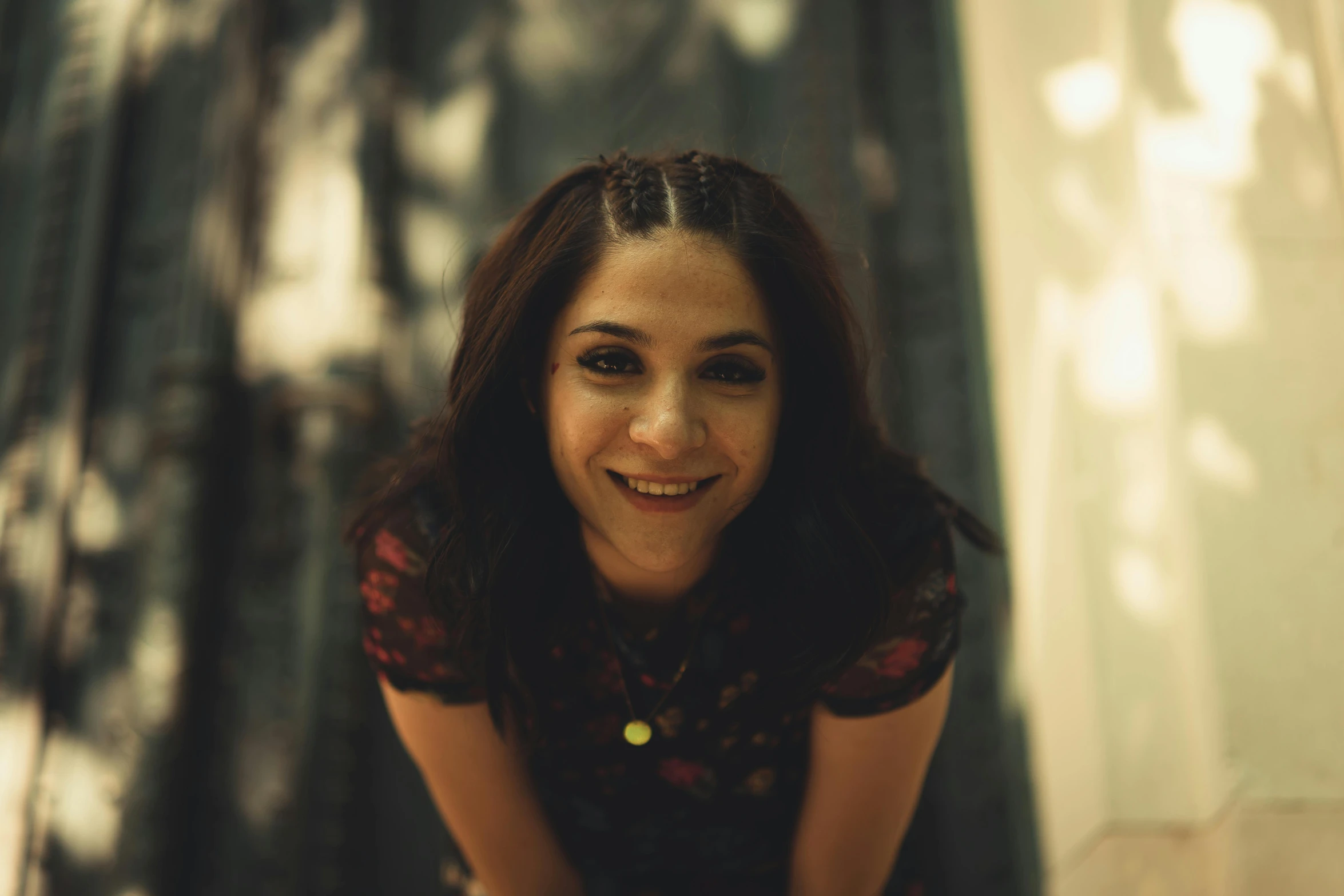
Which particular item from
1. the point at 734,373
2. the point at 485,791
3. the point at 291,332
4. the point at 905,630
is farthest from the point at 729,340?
the point at 291,332

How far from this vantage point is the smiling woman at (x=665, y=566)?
4.43ft

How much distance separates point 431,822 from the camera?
2236mm

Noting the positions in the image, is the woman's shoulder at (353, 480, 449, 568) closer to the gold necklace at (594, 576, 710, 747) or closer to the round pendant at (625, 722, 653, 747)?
the gold necklace at (594, 576, 710, 747)

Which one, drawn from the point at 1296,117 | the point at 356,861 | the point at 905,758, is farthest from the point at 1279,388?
the point at 356,861

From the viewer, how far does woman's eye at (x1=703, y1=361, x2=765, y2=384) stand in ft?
4.46

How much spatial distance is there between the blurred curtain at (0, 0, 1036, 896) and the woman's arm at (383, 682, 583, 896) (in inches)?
28.1

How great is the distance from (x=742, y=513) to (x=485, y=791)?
55 cm

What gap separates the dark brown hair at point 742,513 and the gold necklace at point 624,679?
0.07m

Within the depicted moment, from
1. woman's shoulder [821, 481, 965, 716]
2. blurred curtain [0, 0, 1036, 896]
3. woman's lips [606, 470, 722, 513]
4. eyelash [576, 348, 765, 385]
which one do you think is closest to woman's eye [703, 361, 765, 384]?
eyelash [576, 348, 765, 385]

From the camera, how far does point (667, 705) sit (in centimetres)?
154

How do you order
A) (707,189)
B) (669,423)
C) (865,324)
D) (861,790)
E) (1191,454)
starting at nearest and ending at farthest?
(669,423) < (707,189) < (861,790) < (1191,454) < (865,324)

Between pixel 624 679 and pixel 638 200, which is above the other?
pixel 638 200

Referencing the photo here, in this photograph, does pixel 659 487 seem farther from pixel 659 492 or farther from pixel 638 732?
pixel 638 732

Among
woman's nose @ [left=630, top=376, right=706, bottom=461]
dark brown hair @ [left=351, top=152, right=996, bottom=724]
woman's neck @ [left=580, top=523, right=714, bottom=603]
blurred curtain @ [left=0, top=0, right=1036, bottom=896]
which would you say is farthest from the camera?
blurred curtain @ [left=0, top=0, right=1036, bottom=896]
